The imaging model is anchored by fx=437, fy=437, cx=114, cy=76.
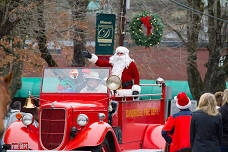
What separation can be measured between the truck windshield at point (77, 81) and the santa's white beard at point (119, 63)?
0.95m

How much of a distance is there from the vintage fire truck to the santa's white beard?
0.71 meters

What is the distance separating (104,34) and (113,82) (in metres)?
4.76

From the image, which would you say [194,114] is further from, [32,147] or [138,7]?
[138,7]

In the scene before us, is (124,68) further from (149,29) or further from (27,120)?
(149,29)

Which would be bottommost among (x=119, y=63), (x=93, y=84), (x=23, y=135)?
(x=23, y=135)

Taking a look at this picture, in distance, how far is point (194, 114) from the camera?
261 inches

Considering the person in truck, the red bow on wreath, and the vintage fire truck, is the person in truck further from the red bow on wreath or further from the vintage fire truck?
the red bow on wreath

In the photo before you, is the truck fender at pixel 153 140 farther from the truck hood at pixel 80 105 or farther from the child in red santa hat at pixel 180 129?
the child in red santa hat at pixel 180 129

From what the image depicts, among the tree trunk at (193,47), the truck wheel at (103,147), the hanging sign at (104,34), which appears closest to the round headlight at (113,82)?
the truck wheel at (103,147)

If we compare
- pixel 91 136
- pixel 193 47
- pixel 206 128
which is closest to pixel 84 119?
pixel 91 136

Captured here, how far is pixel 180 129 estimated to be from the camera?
7457 mm

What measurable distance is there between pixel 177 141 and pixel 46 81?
10.3 feet

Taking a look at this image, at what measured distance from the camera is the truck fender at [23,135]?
8312mm

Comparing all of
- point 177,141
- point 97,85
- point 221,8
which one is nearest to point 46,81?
point 97,85
